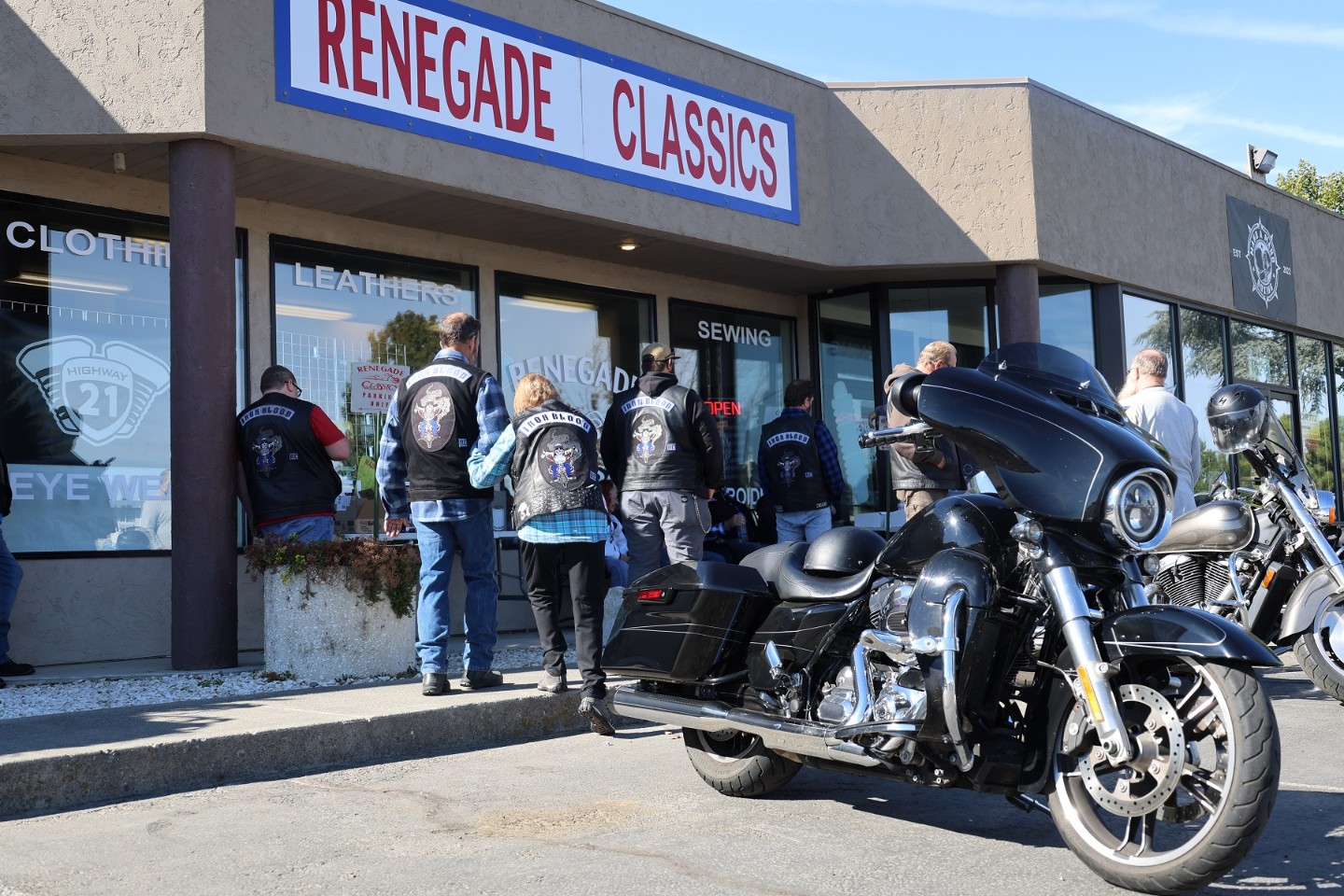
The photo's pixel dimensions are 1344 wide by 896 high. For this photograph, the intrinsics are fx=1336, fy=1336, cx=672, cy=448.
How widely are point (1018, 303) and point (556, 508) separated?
7399mm

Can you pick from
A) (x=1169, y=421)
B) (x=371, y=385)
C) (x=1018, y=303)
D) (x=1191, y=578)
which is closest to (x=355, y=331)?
(x=371, y=385)

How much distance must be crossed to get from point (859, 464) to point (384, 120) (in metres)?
6.50

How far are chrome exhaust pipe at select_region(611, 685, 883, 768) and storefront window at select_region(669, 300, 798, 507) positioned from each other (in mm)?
7630

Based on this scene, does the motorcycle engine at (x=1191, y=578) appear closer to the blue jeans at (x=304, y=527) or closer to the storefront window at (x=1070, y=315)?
the blue jeans at (x=304, y=527)

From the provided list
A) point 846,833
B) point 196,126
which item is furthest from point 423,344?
point 846,833

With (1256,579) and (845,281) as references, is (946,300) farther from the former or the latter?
(1256,579)

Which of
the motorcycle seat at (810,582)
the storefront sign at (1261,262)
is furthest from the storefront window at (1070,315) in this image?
the motorcycle seat at (810,582)

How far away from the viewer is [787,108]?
39.1 ft

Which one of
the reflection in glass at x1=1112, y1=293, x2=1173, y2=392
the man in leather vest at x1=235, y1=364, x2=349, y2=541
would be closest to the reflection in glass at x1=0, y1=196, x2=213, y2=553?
the man in leather vest at x1=235, y1=364, x2=349, y2=541

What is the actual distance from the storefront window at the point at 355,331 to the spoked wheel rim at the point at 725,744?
18.1 ft

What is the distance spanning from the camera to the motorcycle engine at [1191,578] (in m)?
7.02

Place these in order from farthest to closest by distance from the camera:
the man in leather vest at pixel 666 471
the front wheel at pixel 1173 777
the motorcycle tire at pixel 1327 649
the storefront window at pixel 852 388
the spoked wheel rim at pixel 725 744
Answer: the storefront window at pixel 852 388, the man in leather vest at pixel 666 471, the motorcycle tire at pixel 1327 649, the spoked wheel rim at pixel 725 744, the front wheel at pixel 1173 777

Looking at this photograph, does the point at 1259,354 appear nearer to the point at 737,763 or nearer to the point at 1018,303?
the point at 1018,303

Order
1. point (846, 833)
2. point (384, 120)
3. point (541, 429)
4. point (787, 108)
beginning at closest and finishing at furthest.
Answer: point (846, 833) → point (541, 429) → point (384, 120) → point (787, 108)
